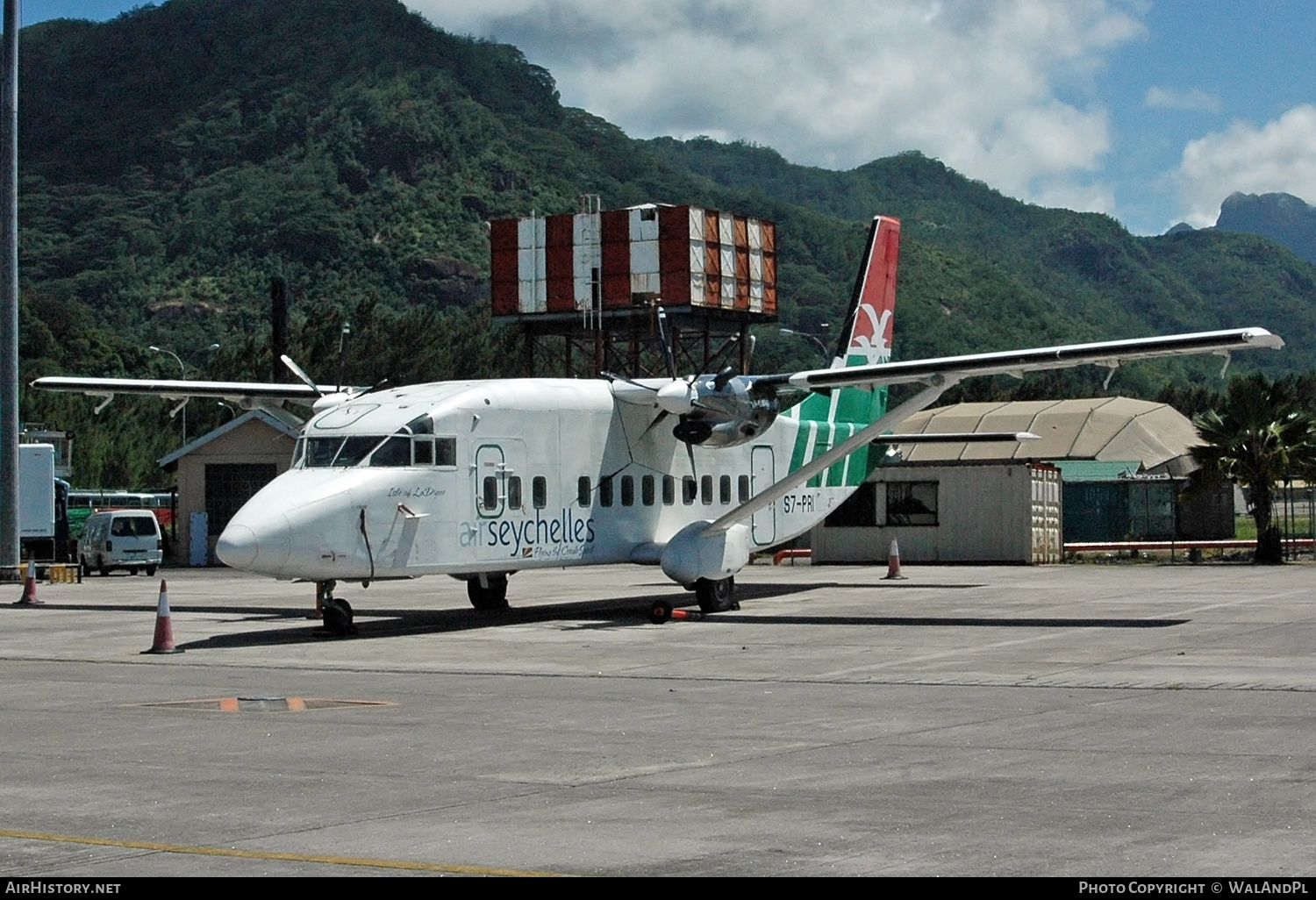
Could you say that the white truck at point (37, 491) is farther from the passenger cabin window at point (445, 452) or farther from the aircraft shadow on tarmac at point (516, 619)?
the passenger cabin window at point (445, 452)

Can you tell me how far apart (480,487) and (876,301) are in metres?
11.7

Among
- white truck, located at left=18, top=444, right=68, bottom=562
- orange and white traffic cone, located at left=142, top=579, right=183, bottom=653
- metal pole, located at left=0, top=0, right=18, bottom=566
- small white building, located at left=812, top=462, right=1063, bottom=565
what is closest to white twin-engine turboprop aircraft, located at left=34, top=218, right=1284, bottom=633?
orange and white traffic cone, located at left=142, top=579, right=183, bottom=653

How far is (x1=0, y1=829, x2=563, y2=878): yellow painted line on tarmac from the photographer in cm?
754

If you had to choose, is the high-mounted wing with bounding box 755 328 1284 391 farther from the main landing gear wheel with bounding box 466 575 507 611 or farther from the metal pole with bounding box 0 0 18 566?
the metal pole with bounding box 0 0 18 566

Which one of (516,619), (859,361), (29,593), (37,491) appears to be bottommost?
(516,619)

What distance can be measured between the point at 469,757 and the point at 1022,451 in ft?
193

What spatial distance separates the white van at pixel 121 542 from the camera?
147 ft

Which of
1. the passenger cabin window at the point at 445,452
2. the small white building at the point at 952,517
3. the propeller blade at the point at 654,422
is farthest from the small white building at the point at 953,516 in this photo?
the passenger cabin window at the point at 445,452

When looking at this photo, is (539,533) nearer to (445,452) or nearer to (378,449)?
(445,452)

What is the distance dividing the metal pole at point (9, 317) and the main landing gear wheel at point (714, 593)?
19.6 m

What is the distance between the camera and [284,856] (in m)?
7.98

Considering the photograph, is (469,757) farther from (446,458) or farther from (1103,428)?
(1103,428)

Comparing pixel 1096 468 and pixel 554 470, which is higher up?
pixel 1096 468

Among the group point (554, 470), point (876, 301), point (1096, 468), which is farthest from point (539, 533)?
point (1096, 468)
